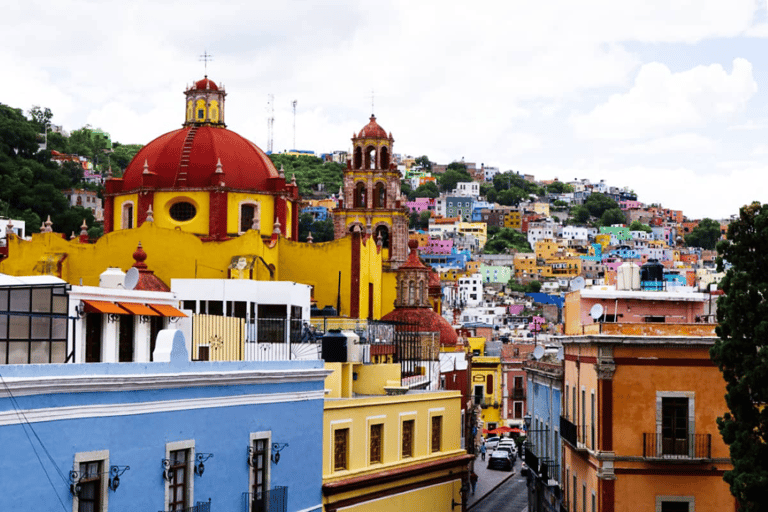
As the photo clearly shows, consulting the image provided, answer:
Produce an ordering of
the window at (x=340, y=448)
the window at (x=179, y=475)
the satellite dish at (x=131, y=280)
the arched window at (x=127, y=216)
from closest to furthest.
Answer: the window at (x=179, y=475), the window at (x=340, y=448), the satellite dish at (x=131, y=280), the arched window at (x=127, y=216)

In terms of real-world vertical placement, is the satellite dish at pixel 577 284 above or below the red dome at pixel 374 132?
below

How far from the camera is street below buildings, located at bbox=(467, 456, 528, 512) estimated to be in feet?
152

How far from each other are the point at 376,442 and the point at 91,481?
30.8ft

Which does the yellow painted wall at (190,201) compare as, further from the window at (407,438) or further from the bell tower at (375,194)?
the window at (407,438)

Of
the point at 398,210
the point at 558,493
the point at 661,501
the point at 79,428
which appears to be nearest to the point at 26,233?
the point at 398,210

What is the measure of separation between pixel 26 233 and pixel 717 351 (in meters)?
73.0

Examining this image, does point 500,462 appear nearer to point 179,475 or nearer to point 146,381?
point 179,475

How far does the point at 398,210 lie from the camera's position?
59.5 metres

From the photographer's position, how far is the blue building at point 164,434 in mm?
14570

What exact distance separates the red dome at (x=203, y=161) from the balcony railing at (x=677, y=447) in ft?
Answer: 78.4

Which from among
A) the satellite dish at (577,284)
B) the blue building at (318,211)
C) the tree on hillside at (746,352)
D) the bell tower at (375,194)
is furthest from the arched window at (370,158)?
the blue building at (318,211)

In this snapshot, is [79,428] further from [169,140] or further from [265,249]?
[169,140]

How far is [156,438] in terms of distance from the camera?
16922 millimetres

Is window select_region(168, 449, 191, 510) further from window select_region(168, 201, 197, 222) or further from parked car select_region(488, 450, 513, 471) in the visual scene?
parked car select_region(488, 450, 513, 471)
